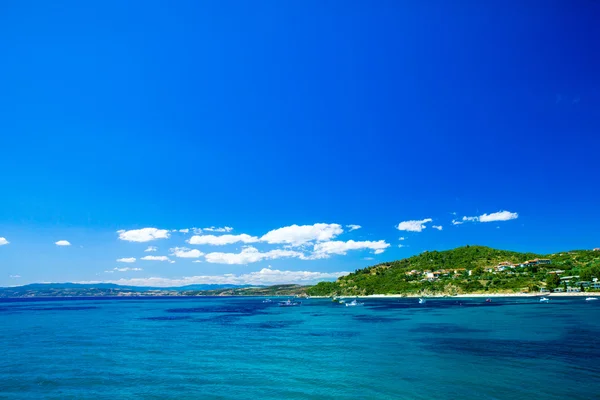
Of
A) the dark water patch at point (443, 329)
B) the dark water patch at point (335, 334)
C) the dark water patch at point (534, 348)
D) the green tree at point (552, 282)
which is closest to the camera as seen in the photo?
the dark water patch at point (534, 348)

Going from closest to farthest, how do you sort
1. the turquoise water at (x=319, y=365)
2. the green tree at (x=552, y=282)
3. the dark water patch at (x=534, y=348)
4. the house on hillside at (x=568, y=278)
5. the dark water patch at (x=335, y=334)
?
the turquoise water at (x=319, y=365) → the dark water patch at (x=534, y=348) → the dark water patch at (x=335, y=334) → the green tree at (x=552, y=282) → the house on hillside at (x=568, y=278)

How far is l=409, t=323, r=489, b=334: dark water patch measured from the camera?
5874cm

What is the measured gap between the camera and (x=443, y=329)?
62250 millimetres

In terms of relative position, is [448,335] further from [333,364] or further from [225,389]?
[225,389]

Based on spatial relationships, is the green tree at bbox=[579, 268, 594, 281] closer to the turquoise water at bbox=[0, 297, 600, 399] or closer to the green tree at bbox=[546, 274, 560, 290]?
the green tree at bbox=[546, 274, 560, 290]

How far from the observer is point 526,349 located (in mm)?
41156

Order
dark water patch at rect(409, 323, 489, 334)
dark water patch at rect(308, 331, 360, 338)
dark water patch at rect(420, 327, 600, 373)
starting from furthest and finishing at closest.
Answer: dark water patch at rect(308, 331, 360, 338) → dark water patch at rect(409, 323, 489, 334) → dark water patch at rect(420, 327, 600, 373)

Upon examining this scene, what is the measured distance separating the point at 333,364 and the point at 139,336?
43561 millimetres

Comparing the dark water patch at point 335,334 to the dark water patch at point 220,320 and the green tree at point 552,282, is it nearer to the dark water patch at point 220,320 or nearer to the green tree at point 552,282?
the dark water patch at point 220,320

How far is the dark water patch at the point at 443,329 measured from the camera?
58741 millimetres

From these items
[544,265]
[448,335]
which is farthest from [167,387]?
[544,265]

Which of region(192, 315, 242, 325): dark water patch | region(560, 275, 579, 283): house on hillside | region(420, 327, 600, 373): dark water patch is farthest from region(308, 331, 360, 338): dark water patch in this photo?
region(560, 275, 579, 283): house on hillside

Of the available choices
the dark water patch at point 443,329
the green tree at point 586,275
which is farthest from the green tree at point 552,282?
the dark water patch at point 443,329

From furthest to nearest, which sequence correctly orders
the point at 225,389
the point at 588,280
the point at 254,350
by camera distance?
1. the point at 588,280
2. the point at 254,350
3. the point at 225,389
